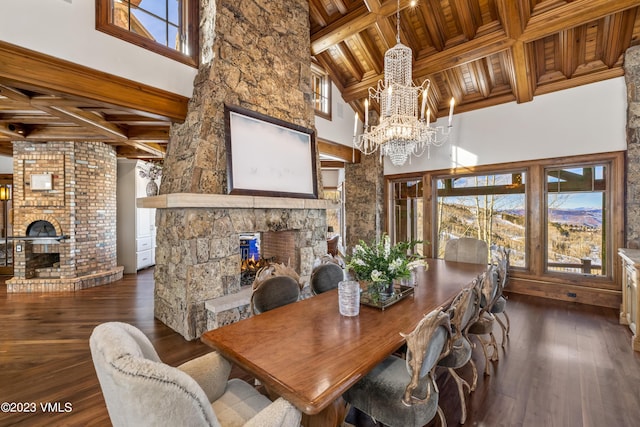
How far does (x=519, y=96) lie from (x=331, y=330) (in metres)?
5.12

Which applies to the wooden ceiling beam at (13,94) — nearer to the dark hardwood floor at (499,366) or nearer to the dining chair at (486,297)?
the dark hardwood floor at (499,366)

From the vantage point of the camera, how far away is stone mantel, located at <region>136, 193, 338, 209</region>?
9.05 ft

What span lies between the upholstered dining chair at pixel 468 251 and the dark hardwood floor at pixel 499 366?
84cm

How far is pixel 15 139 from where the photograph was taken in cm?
462

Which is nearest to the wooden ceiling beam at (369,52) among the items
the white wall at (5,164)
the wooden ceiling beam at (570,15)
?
the wooden ceiling beam at (570,15)

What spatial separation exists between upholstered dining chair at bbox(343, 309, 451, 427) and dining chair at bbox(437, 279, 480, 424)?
0.73 ft

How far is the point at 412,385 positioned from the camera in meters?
1.27

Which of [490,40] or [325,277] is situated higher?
[490,40]

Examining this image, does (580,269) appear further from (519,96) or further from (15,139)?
(15,139)

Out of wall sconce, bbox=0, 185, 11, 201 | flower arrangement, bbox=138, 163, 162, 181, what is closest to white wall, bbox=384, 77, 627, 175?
flower arrangement, bbox=138, 163, 162, 181

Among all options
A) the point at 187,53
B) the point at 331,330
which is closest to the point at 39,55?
the point at 187,53

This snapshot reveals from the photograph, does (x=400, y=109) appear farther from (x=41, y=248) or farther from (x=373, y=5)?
(x=41, y=248)

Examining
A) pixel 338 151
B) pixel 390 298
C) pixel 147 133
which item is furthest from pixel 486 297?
pixel 147 133

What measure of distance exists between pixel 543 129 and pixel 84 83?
6.17 m
